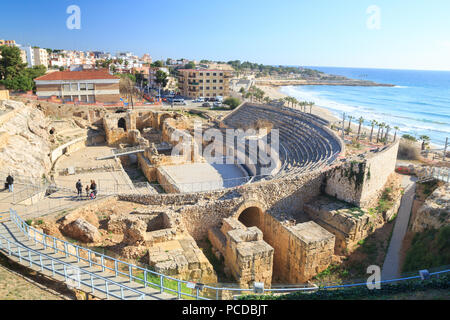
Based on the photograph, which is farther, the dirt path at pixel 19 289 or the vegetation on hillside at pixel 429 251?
the vegetation on hillside at pixel 429 251

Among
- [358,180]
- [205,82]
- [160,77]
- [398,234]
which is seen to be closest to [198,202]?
[358,180]

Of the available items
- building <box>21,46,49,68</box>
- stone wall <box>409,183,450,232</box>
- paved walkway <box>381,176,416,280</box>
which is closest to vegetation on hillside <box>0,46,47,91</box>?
building <box>21,46,49,68</box>

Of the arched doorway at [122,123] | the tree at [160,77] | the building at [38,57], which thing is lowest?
the arched doorway at [122,123]

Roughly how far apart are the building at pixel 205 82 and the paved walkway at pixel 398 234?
46284 millimetres

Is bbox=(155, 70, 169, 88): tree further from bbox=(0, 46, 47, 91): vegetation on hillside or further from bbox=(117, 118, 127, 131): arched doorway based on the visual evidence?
bbox=(117, 118, 127, 131): arched doorway

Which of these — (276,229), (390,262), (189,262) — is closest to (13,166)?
(189,262)

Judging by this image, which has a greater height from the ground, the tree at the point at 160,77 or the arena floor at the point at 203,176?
the tree at the point at 160,77

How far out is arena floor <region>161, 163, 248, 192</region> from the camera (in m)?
22.5

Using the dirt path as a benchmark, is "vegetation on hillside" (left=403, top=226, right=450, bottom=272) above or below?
below

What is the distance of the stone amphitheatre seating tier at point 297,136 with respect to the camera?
25394 mm

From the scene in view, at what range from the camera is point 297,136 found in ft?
107

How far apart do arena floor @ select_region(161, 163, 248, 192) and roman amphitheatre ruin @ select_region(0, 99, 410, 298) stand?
0.11m

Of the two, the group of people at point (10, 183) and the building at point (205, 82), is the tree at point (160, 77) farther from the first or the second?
the group of people at point (10, 183)

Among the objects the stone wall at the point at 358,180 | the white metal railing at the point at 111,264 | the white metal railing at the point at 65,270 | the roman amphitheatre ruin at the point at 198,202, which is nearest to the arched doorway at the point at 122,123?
the roman amphitheatre ruin at the point at 198,202
